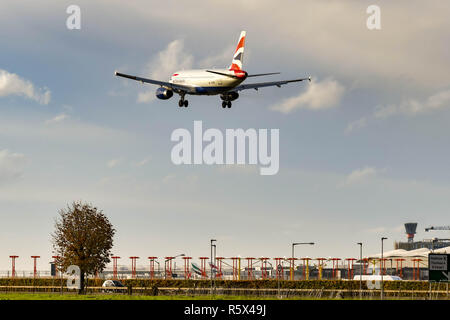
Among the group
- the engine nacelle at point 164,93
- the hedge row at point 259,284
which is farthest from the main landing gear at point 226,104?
the hedge row at point 259,284

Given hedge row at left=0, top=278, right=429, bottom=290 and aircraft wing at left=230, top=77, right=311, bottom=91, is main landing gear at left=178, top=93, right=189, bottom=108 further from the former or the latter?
hedge row at left=0, top=278, right=429, bottom=290

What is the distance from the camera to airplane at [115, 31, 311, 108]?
8962 cm

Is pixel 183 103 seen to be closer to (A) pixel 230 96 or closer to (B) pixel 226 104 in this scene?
(B) pixel 226 104

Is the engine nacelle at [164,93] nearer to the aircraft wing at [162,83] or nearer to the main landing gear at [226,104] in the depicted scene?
the aircraft wing at [162,83]

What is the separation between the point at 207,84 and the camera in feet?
297

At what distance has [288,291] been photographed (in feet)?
398

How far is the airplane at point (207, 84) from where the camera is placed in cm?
8962

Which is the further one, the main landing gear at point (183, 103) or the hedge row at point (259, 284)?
the hedge row at point (259, 284)

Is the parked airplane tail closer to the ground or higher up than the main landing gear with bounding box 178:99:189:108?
higher up

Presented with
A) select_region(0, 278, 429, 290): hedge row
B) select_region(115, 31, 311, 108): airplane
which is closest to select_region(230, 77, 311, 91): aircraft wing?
select_region(115, 31, 311, 108): airplane

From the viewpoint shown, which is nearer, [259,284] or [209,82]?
[209,82]

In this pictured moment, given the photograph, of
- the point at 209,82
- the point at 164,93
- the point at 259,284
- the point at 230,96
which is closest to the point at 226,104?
the point at 230,96
